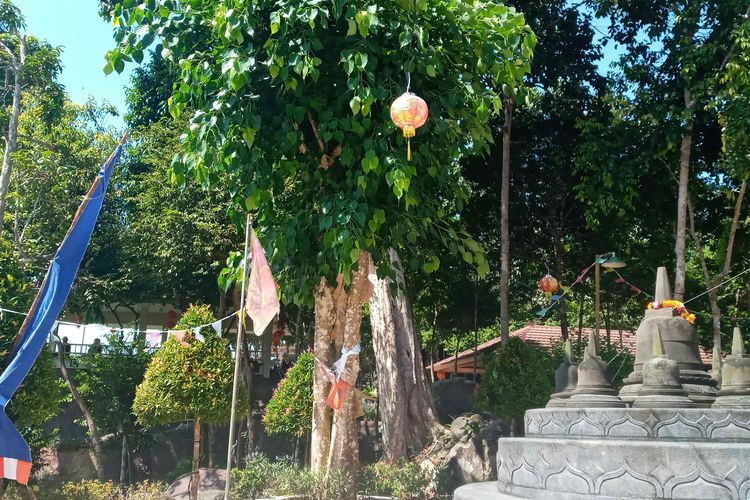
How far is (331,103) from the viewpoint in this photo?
814 cm

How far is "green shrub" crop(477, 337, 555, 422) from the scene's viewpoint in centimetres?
1292

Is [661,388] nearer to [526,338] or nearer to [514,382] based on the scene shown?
[514,382]

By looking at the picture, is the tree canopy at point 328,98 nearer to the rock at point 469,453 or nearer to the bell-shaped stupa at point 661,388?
the bell-shaped stupa at point 661,388

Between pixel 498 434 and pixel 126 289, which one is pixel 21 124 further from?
pixel 498 434

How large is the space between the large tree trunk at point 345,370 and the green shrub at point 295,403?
3445 millimetres

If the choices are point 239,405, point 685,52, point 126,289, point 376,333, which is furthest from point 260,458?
point 685,52

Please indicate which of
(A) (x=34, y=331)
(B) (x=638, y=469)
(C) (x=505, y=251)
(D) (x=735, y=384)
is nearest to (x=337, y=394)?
(A) (x=34, y=331)

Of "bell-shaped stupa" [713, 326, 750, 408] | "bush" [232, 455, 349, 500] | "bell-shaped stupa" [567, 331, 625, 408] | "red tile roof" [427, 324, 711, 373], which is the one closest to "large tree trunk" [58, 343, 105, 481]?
"bush" [232, 455, 349, 500]

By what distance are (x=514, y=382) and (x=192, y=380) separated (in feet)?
20.1

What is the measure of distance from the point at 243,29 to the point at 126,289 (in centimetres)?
1270

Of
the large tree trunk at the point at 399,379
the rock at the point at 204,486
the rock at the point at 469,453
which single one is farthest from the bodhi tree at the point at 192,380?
the rock at the point at 469,453

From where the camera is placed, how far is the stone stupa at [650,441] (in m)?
4.84

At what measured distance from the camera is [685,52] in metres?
13.4

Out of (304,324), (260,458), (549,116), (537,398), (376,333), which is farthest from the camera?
(304,324)
